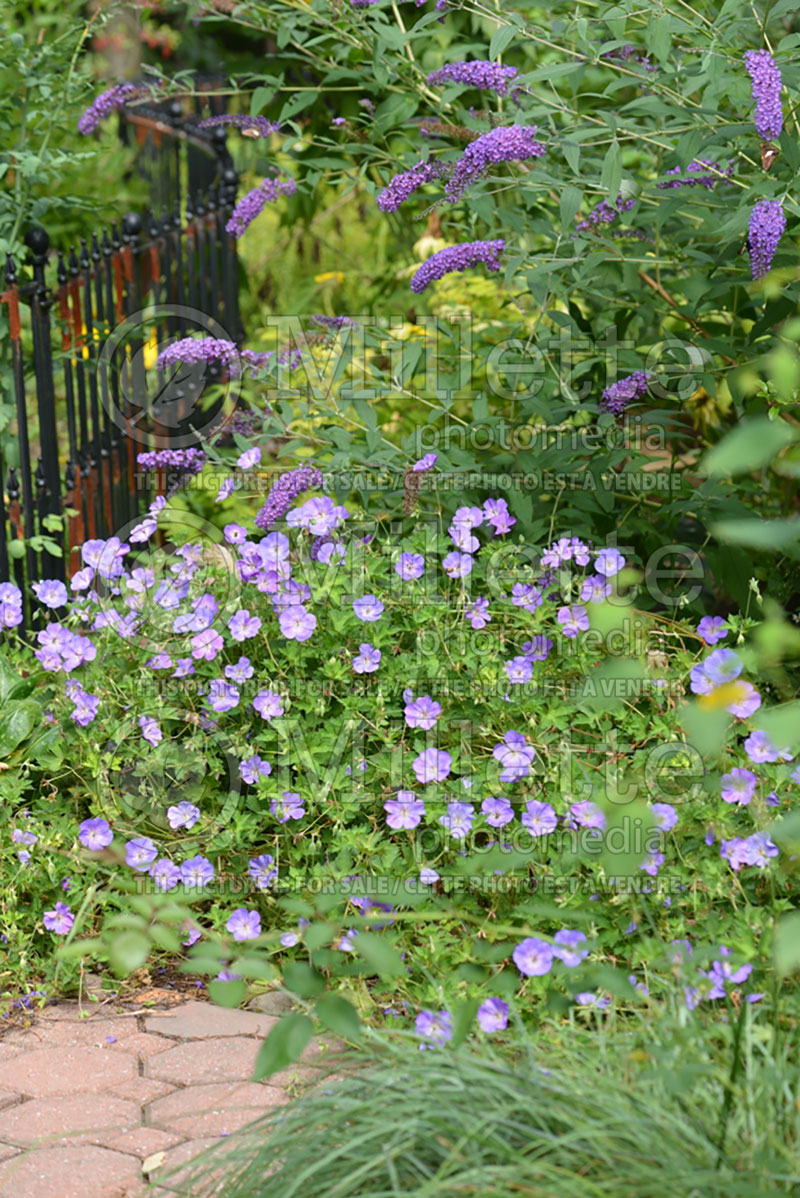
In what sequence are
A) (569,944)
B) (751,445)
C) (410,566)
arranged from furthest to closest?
(410,566), (569,944), (751,445)

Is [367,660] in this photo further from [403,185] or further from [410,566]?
[403,185]

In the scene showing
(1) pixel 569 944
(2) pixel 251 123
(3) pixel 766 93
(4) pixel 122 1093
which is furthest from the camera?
(2) pixel 251 123

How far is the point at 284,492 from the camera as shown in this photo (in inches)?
131

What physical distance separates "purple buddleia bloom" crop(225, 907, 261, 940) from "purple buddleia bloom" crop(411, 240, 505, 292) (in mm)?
1481

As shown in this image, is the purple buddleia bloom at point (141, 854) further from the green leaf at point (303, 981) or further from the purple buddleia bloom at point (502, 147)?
the purple buddleia bloom at point (502, 147)

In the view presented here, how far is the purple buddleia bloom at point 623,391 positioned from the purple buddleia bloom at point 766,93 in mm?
740

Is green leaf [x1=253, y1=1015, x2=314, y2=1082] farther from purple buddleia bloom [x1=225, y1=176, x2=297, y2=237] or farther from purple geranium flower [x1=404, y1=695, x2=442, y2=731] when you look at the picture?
purple buddleia bloom [x1=225, y1=176, x2=297, y2=237]

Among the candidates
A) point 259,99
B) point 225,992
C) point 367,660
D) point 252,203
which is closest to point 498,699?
point 367,660

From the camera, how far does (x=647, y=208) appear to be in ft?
12.4

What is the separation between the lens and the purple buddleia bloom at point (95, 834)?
2.81 m

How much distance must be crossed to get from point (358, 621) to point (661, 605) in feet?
3.00

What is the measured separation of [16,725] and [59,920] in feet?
1.93

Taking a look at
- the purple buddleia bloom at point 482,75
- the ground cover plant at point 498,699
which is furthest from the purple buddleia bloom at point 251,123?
the purple buddleia bloom at point 482,75

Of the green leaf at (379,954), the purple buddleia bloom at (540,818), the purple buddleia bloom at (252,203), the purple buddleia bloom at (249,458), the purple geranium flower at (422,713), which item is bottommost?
the purple buddleia bloom at (540,818)
